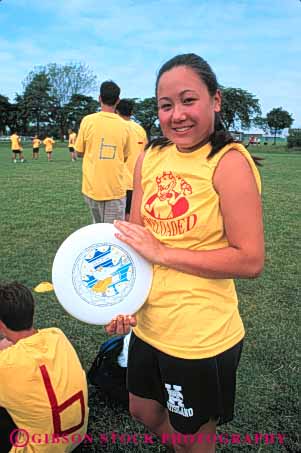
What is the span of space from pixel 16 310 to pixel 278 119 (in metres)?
84.6

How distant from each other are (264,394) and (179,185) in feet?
6.47

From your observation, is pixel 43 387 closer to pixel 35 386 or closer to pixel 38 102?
pixel 35 386

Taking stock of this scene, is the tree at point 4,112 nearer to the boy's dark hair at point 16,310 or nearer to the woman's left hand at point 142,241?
the boy's dark hair at point 16,310

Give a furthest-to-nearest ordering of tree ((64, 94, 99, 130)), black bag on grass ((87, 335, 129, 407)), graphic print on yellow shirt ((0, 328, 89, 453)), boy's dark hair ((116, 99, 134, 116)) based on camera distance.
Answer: tree ((64, 94, 99, 130))
boy's dark hair ((116, 99, 134, 116))
black bag on grass ((87, 335, 129, 407))
graphic print on yellow shirt ((0, 328, 89, 453))

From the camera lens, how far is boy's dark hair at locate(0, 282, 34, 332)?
2162 mm

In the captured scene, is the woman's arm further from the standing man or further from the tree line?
the tree line

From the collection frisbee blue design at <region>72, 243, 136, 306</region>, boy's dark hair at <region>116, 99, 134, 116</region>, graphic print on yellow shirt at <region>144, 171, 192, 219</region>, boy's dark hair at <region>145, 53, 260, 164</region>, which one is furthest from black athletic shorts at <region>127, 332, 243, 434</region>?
boy's dark hair at <region>116, 99, 134, 116</region>

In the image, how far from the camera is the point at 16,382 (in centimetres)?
203

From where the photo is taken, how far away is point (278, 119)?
80.7 m

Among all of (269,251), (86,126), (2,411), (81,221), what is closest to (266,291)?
(269,251)

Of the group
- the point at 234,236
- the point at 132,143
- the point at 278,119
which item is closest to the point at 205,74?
the point at 234,236

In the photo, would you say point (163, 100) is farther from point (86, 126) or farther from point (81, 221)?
point (81, 221)

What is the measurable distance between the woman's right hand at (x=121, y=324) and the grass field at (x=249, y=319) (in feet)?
3.87

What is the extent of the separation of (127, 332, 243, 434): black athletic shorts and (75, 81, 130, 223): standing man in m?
3.54
